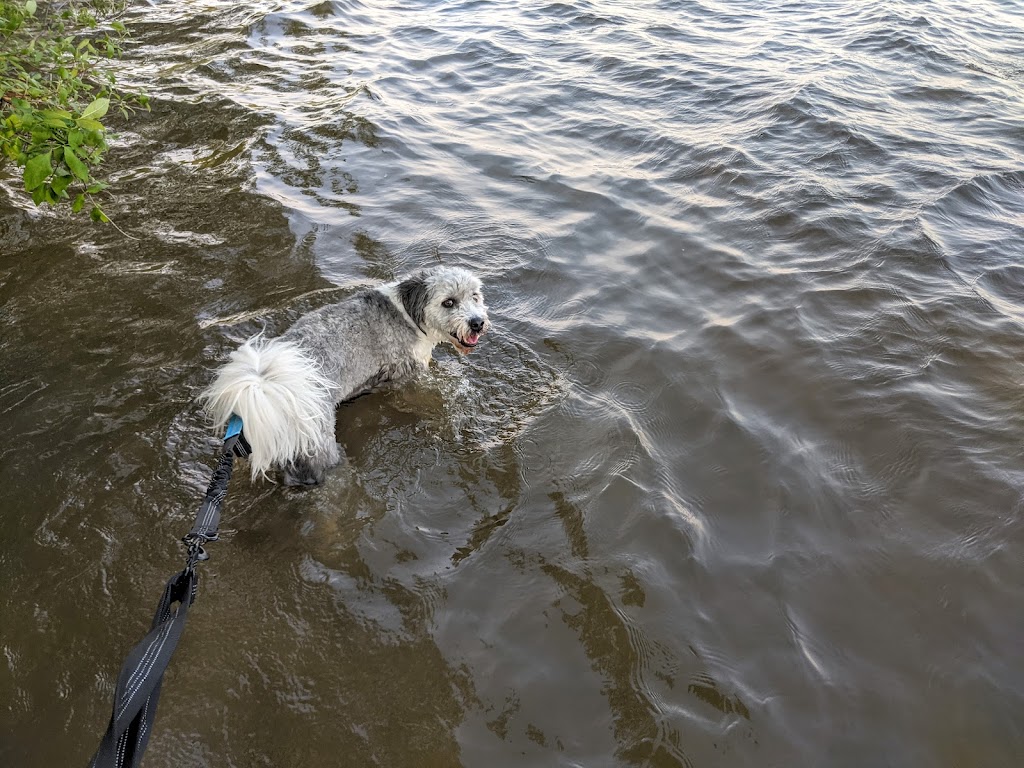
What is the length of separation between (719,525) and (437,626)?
204 cm

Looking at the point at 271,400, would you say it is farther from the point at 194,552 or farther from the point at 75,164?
the point at 75,164

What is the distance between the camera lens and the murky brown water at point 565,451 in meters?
3.52

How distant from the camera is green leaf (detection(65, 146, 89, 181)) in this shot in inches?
113

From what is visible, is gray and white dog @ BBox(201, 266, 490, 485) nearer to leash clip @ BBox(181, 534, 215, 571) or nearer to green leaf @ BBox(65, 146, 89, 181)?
leash clip @ BBox(181, 534, 215, 571)

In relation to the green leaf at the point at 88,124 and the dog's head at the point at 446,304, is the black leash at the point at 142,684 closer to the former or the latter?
the green leaf at the point at 88,124

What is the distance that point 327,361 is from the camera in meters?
4.98

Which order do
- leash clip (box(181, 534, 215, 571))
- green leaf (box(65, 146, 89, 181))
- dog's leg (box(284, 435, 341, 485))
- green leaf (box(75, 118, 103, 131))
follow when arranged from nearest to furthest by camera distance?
1. leash clip (box(181, 534, 215, 571))
2. green leaf (box(65, 146, 89, 181))
3. green leaf (box(75, 118, 103, 131))
4. dog's leg (box(284, 435, 341, 485))

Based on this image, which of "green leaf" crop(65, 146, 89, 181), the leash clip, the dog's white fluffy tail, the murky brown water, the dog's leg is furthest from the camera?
the dog's leg

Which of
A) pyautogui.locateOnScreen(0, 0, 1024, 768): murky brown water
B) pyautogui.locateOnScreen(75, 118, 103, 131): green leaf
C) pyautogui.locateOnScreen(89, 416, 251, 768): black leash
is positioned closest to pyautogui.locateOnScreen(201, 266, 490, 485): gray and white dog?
pyautogui.locateOnScreen(0, 0, 1024, 768): murky brown water

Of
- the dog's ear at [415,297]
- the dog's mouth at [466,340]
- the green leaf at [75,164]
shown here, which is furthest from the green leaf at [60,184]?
the dog's mouth at [466,340]

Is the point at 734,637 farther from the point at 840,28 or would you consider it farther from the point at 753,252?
the point at 840,28

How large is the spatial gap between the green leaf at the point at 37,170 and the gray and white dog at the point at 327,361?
1361mm

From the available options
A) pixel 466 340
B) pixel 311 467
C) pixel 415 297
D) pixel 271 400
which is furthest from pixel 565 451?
pixel 271 400

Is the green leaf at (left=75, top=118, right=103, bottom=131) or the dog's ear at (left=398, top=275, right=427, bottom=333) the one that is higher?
the green leaf at (left=75, top=118, right=103, bottom=131)
